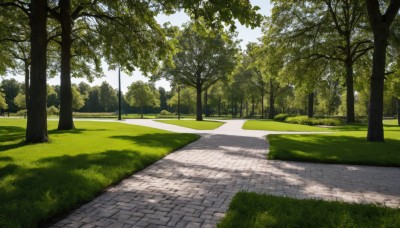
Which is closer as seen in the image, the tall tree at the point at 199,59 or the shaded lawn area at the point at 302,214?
the shaded lawn area at the point at 302,214

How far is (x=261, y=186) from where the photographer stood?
629 centimetres

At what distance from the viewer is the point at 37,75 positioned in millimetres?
11336

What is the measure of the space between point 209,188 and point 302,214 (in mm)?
2123

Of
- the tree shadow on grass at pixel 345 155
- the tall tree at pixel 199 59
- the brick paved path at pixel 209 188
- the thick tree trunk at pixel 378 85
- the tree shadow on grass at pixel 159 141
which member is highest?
the tall tree at pixel 199 59

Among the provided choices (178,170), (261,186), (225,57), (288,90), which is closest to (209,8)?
(178,170)

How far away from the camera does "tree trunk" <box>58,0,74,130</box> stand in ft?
54.1

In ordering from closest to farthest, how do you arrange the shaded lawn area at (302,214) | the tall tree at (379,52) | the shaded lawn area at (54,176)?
the shaded lawn area at (302,214) → the shaded lawn area at (54,176) → the tall tree at (379,52)

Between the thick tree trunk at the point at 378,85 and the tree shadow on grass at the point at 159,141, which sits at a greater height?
the thick tree trunk at the point at 378,85

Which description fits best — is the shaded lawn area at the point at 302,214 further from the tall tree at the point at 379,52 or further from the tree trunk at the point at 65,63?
the tree trunk at the point at 65,63

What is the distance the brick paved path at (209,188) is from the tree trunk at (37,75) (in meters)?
5.66

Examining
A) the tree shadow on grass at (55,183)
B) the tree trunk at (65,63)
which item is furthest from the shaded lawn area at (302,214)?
the tree trunk at (65,63)

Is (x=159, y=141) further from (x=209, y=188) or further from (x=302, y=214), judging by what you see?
(x=302, y=214)

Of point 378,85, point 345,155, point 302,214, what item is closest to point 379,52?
point 378,85

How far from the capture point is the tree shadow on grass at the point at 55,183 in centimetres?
420
